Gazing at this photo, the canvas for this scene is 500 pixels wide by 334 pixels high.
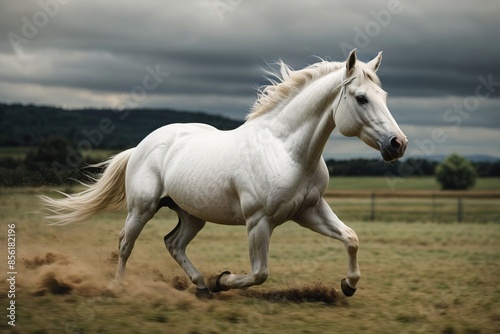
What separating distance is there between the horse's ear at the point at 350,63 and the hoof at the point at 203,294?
2.68 metres

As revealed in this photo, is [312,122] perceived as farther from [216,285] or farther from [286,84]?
[216,285]

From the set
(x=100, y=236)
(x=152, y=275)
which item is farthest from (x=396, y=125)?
(x=100, y=236)

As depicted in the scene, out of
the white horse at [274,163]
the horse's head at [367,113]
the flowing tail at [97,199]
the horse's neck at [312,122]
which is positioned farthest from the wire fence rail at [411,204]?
the horse's head at [367,113]

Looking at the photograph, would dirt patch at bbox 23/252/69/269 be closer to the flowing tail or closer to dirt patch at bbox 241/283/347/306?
the flowing tail

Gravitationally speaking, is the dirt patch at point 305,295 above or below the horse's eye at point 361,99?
below

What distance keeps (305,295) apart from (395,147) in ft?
7.12

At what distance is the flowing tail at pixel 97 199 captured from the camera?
24.0ft

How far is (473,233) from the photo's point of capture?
1728cm

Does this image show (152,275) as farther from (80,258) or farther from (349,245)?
(349,245)

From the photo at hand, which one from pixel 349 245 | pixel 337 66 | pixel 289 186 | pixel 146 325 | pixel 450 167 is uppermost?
pixel 450 167

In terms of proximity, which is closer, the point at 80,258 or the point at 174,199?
the point at 174,199

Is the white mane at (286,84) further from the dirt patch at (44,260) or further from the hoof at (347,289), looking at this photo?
the dirt patch at (44,260)

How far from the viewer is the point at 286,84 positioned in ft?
19.4

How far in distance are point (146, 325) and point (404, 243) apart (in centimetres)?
1046
